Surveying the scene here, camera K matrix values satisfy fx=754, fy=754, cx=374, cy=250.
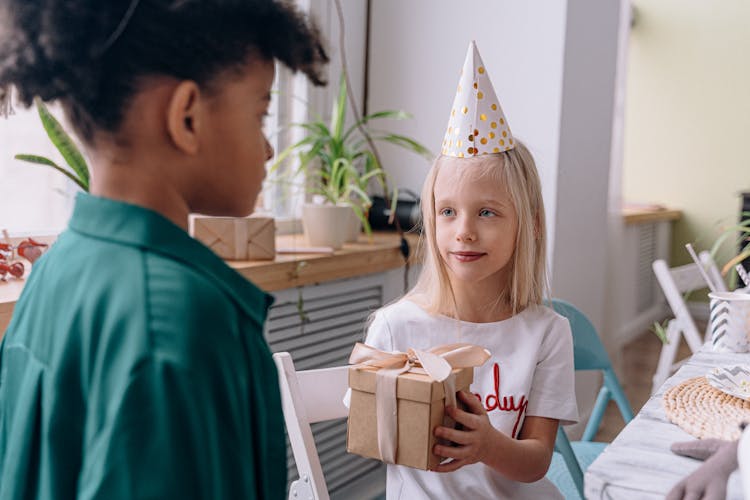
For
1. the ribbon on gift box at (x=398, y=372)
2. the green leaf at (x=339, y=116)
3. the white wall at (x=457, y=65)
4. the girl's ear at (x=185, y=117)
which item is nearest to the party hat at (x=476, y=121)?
the ribbon on gift box at (x=398, y=372)

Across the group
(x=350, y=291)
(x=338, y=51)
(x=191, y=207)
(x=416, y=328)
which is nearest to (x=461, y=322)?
(x=416, y=328)

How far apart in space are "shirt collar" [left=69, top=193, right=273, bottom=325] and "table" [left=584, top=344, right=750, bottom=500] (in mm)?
416

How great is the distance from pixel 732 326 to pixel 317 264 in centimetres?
93

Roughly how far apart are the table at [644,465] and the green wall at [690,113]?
4351 millimetres

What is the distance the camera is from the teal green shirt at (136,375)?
45 centimetres

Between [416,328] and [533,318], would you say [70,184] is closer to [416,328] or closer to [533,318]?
[416,328]

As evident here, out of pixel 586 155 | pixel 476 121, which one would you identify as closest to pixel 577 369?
pixel 476 121

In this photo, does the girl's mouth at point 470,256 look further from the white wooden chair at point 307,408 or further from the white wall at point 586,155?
the white wall at point 586,155

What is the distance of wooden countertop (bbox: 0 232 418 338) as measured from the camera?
1.68m

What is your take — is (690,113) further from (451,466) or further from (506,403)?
(451,466)

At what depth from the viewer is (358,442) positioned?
3.05 feet

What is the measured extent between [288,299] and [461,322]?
75 cm

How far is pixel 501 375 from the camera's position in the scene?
1.16m

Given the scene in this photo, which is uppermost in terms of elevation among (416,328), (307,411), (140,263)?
(140,263)
